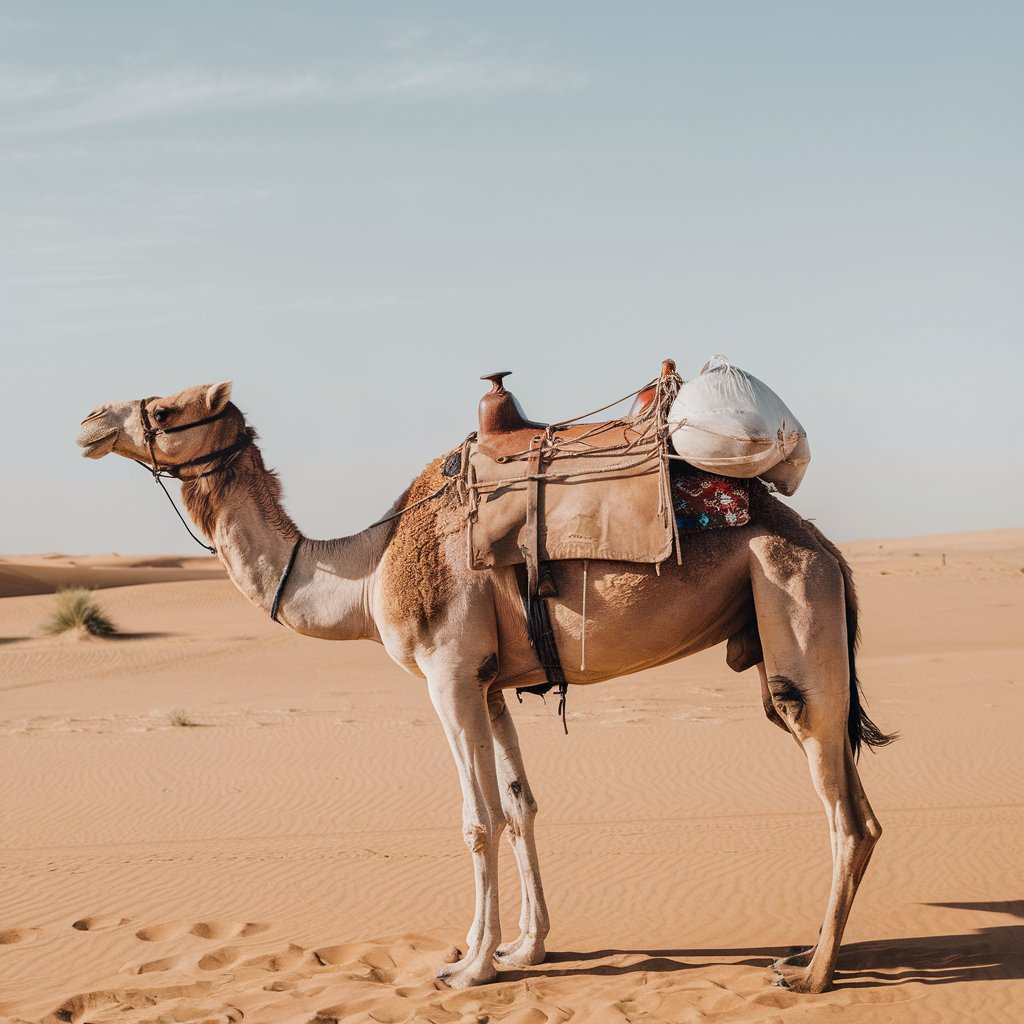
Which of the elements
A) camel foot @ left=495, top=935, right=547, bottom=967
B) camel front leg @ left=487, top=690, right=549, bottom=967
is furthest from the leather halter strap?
camel foot @ left=495, top=935, right=547, bottom=967

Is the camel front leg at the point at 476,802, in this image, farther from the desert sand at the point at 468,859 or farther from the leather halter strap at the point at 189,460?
the leather halter strap at the point at 189,460

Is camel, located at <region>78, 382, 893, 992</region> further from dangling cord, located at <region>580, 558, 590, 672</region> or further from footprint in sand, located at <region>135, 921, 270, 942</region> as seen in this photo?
footprint in sand, located at <region>135, 921, 270, 942</region>

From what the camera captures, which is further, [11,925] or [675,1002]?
[11,925]

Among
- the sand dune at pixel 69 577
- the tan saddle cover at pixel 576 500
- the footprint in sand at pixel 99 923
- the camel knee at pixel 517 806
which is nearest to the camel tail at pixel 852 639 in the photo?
the tan saddle cover at pixel 576 500

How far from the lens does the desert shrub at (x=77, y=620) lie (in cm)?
2714

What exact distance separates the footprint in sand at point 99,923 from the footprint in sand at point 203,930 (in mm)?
280

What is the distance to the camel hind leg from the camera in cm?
546

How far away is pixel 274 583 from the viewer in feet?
20.1

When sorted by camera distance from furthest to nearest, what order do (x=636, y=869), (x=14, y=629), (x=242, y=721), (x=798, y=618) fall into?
(x=14, y=629), (x=242, y=721), (x=636, y=869), (x=798, y=618)

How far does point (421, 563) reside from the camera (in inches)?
229

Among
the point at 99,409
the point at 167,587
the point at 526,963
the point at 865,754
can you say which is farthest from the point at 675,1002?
the point at 167,587

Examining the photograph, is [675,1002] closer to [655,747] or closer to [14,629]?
[655,747]

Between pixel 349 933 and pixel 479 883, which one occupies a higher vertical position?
pixel 479 883

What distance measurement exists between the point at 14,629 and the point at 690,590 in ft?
90.3
